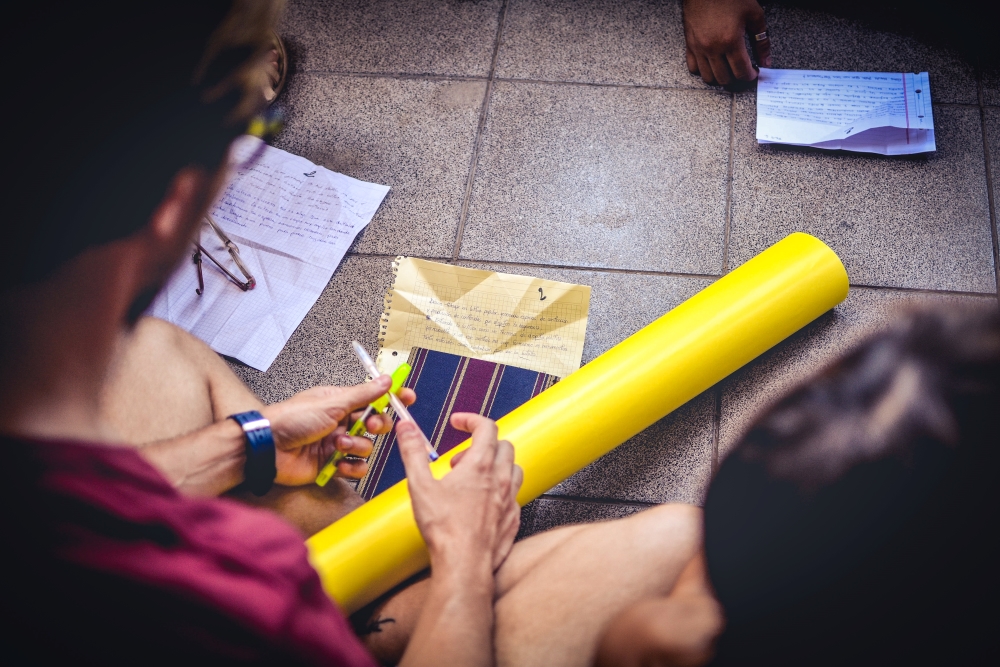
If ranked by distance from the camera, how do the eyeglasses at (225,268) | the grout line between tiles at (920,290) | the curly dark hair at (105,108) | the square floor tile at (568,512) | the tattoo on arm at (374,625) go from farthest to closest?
1. the eyeglasses at (225,268)
2. the grout line between tiles at (920,290)
3. the square floor tile at (568,512)
4. the tattoo on arm at (374,625)
5. the curly dark hair at (105,108)

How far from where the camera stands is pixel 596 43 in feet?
4.63

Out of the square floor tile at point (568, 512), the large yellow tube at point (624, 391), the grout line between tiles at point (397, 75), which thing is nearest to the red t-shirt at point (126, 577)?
the large yellow tube at point (624, 391)

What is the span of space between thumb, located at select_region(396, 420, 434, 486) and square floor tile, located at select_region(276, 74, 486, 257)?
0.54 m

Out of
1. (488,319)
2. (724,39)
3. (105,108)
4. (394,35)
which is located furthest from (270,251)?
(724,39)

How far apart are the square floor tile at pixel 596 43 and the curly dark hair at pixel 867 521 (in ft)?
3.34

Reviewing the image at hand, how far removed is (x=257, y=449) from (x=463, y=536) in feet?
1.10

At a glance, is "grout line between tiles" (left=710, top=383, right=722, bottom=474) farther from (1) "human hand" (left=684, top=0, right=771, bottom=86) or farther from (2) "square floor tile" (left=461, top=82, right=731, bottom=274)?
(1) "human hand" (left=684, top=0, right=771, bottom=86)

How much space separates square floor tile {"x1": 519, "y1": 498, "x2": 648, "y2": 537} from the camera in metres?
0.99

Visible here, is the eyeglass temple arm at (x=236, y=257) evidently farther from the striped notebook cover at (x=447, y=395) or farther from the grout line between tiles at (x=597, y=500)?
the grout line between tiles at (x=597, y=500)

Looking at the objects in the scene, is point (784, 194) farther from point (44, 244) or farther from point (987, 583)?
point (44, 244)

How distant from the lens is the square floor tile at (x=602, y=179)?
3.93 ft

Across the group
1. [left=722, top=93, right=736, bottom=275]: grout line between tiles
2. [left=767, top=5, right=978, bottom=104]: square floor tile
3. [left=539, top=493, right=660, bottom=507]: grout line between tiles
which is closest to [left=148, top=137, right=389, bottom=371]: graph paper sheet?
[left=539, top=493, right=660, bottom=507]: grout line between tiles

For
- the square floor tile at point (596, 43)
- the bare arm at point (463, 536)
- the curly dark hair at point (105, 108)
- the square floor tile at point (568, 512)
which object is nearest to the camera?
the curly dark hair at point (105, 108)

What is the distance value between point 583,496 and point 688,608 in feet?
1.21
